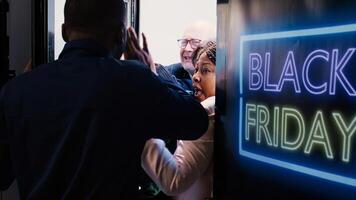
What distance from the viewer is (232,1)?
4.63ft

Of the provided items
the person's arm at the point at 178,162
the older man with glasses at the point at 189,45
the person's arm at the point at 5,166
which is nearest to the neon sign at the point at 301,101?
the person's arm at the point at 178,162

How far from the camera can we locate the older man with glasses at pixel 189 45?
2.44 m

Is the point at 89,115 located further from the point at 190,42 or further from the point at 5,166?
the point at 190,42

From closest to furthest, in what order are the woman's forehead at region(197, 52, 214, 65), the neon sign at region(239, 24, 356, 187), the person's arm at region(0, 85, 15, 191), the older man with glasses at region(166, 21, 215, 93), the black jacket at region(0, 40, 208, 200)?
the neon sign at region(239, 24, 356, 187)
the black jacket at region(0, 40, 208, 200)
the person's arm at region(0, 85, 15, 191)
the woman's forehead at region(197, 52, 214, 65)
the older man with glasses at region(166, 21, 215, 93)

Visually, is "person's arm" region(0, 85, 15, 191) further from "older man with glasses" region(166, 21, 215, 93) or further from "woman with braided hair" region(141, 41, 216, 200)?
"older man with glasses" region(166, 21, 215, 93)

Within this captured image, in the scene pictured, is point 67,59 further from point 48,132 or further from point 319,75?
point 319,75

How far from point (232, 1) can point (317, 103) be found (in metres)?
0.49

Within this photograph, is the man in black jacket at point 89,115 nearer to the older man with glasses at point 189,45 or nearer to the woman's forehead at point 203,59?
the woman's forehead at point 203,59

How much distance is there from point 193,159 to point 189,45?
3.82 feet

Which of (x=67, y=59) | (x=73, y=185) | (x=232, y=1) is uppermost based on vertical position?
(x=232, y=1)

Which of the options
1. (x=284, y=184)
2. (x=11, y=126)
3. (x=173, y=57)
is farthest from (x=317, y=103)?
(x=173, y=57)

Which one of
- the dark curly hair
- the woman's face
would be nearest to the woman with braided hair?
the woman's face

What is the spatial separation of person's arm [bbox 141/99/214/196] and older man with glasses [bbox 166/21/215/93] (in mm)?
861

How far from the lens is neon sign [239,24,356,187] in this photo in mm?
1029
